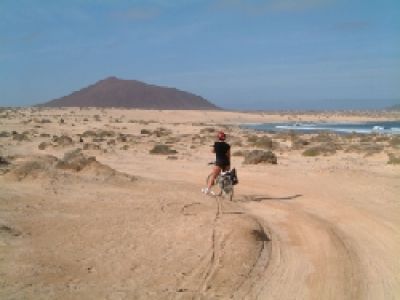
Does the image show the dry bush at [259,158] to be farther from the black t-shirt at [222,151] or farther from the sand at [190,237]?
the black t-shirt at [222,151]

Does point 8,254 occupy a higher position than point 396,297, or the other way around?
point 8,254

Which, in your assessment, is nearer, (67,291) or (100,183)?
(67,291)

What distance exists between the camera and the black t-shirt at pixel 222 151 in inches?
575

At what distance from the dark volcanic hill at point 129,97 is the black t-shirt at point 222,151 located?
5326 inches

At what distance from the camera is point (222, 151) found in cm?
1463

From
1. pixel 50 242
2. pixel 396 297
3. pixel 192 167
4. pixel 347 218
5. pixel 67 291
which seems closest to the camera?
pixel 67 291

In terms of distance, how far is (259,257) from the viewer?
9312 mm

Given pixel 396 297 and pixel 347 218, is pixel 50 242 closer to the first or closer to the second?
pixel 396 297

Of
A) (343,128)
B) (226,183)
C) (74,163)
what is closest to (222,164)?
(226,183)

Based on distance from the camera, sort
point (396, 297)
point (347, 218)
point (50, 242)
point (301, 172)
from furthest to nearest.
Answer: point (301, 172) < point (347, 218) < point (50, 242) < point (396, 297)


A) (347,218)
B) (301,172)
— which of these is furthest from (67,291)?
(301,172)

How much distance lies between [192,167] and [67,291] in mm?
17105

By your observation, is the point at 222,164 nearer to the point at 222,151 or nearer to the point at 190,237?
the point at 222,151

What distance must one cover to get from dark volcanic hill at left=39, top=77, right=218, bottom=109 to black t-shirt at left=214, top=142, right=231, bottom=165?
135m
